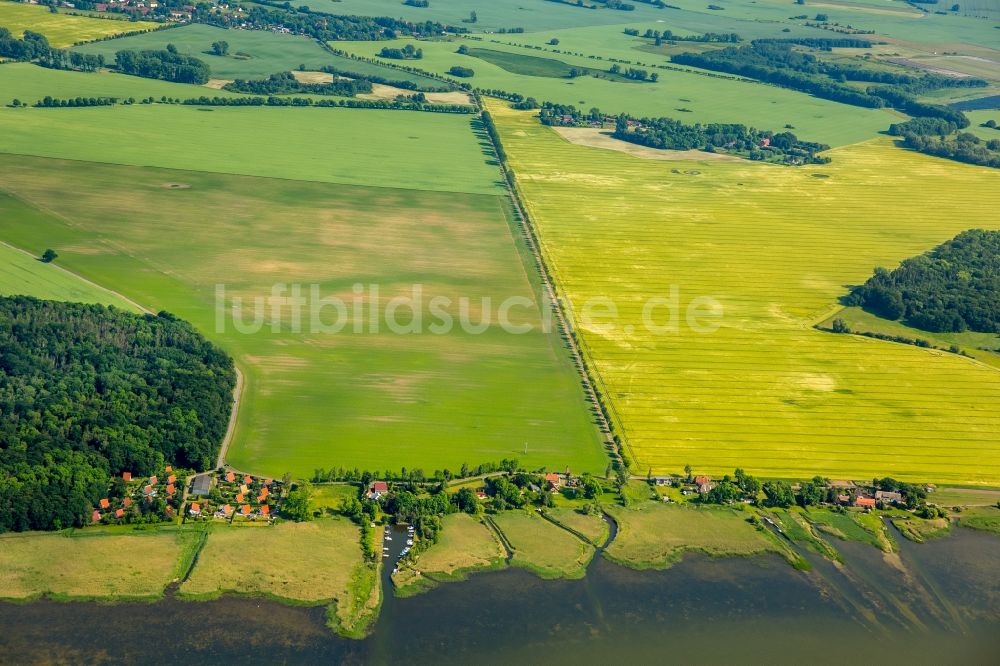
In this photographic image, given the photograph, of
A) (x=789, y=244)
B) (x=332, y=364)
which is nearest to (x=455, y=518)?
(x=332, y=364)

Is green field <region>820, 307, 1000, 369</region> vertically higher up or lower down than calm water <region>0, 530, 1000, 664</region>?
higher up

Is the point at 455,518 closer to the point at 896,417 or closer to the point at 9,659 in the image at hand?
the point at 9,659

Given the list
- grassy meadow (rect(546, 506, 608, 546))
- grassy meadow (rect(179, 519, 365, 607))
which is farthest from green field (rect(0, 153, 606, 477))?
grassy meadow (rect(179, 519, 365, 607))

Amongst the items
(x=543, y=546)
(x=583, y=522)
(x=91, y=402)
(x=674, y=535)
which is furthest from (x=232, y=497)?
(x=674, y=535)

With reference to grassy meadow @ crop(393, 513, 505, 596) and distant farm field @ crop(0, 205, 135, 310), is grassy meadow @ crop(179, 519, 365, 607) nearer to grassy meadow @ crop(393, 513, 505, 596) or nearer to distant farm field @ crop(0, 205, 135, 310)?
grassy meadow @ crop(393, 513, 505, 596)

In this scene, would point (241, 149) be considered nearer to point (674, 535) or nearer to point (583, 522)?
point (583, 522)

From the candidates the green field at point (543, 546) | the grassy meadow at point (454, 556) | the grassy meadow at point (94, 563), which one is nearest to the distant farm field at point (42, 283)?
the grassy meadow at point (94, 563)

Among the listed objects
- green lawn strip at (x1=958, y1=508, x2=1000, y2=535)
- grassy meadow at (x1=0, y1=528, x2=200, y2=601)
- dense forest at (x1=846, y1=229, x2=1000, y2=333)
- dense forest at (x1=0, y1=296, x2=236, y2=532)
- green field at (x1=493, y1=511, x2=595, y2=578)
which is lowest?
grassy meadow at (x1=0, y1=528, x2=200, y2=601)
